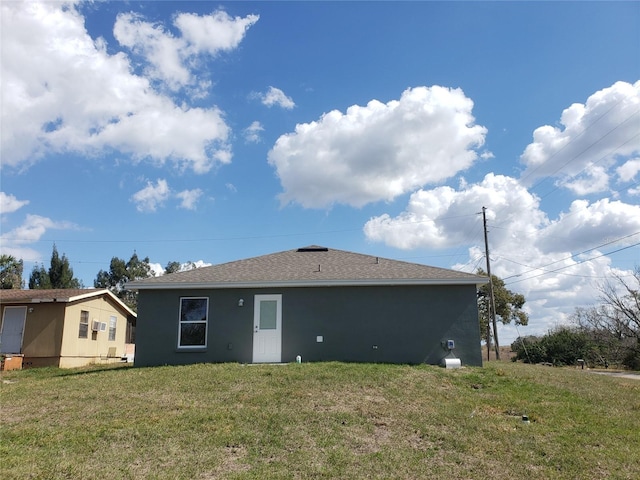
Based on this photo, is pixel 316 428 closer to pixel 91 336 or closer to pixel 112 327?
pixel 91 336

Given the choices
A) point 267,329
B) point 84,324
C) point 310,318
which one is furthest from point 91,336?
point 310,318

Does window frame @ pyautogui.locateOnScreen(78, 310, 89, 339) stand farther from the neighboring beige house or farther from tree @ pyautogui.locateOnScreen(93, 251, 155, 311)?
tree @ pyautogui.locateOnScreen(93, 251, 155, 311)

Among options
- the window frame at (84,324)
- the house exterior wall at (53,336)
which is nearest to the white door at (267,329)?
the house exterior wall at (53,336)

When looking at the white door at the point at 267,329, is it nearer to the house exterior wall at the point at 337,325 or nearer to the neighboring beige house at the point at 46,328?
the house exterior wall at the point at 337,325

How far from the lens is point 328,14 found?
1216 cm

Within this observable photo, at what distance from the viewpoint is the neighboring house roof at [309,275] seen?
1369cm

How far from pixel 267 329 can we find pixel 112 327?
38.7 feet

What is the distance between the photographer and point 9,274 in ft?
106

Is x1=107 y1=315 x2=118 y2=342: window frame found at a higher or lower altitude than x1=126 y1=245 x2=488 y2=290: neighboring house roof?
lower

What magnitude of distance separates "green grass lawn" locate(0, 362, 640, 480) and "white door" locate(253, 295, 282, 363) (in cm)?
263

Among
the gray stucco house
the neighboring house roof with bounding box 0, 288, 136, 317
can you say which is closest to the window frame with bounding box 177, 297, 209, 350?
the gray stucco house

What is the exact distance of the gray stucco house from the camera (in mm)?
13578

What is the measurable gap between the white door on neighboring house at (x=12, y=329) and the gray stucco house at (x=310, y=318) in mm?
6833

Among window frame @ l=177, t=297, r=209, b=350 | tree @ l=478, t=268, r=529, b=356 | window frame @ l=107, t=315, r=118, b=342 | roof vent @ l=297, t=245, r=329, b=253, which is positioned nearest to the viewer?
window frame @ l=177, t=297, r=209, b=350
